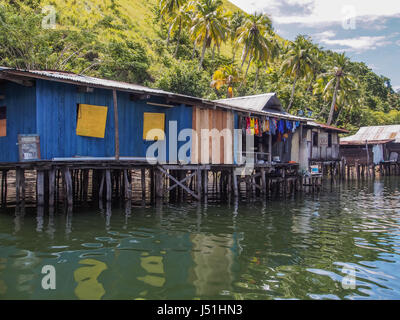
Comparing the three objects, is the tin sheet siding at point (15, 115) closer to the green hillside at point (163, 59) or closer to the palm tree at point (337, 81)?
the green hillside at point (163, 59)

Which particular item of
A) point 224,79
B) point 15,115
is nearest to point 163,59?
point 224,79

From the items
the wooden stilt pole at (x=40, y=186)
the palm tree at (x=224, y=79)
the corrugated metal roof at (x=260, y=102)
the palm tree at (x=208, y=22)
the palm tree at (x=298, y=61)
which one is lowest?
the wooden stilt pole at (x=40, y=186)

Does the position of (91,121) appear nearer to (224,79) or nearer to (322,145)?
(322,145)

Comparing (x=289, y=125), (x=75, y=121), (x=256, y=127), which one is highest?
(x=289, y=125)

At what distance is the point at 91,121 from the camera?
1271 centimetres

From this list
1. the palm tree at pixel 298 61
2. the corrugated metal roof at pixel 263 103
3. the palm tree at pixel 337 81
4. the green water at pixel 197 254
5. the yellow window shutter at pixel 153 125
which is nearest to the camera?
the green water at pixel 197 254

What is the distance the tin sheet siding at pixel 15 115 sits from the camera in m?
11.8

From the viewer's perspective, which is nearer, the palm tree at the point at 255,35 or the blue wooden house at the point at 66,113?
the blue wooden house at the point at 66,113

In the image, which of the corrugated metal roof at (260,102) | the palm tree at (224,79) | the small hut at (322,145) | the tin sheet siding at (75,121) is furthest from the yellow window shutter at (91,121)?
the palm tree at (224,79)

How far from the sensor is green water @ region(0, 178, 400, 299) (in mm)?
5648

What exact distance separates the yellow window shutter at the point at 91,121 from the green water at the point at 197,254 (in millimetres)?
2714

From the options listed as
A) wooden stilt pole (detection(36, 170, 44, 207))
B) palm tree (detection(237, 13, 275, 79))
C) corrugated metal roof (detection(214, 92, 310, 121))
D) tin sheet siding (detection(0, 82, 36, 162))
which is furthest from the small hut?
tin sheet siding (detection(0, 82, 36, 162))

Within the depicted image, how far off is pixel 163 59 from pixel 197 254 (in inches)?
1306

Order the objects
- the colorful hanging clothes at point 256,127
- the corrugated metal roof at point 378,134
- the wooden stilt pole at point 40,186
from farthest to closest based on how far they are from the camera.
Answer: the corrugated metal roof at point 378,134 → the colorful hanging clothes at point 256,127 → the wooden stilt pole at point 40,186
